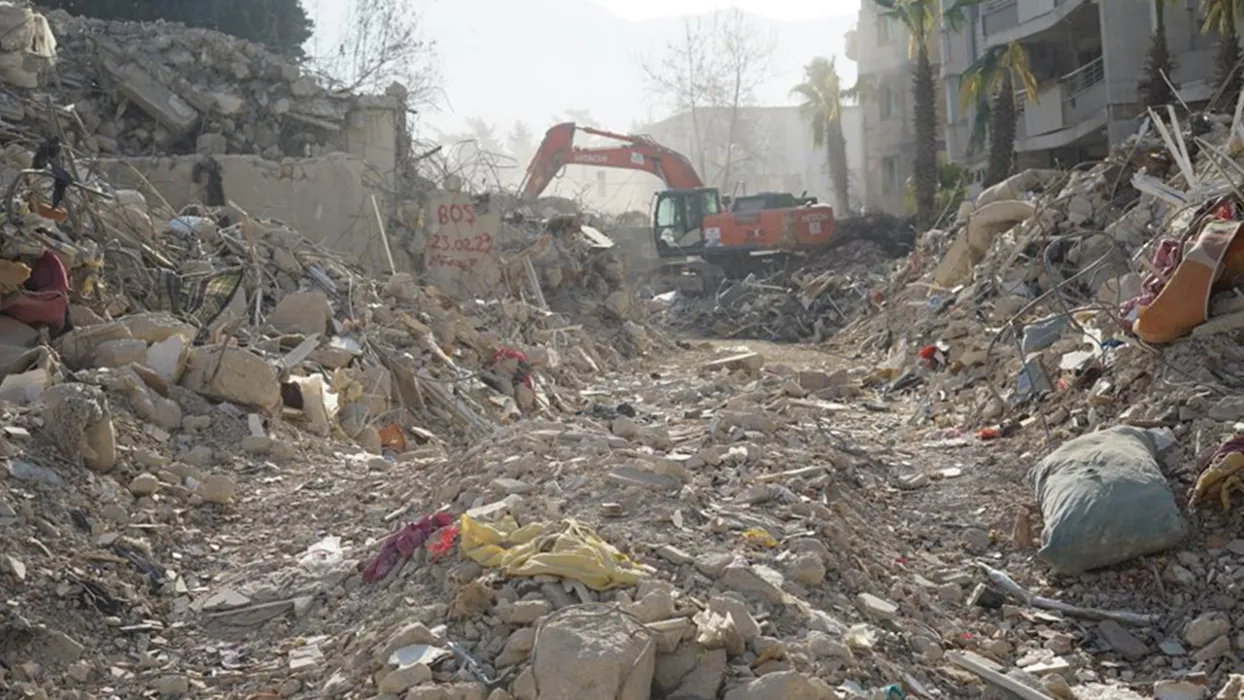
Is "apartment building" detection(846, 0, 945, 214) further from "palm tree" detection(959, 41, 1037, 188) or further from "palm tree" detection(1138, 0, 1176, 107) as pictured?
"palm tree" detection(1138, 0, 1176, 107)

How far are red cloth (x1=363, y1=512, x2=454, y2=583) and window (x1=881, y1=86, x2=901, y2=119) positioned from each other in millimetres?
38354

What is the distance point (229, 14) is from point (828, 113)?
26043mm

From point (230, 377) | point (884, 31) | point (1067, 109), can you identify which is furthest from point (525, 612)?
point (884, 31)

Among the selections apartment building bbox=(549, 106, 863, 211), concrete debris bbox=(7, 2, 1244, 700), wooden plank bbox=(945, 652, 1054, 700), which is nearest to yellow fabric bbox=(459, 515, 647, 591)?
concrete debris bbox=(7, 2, 1244, 700)

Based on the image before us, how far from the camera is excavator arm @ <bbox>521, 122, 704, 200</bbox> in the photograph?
24.1 m

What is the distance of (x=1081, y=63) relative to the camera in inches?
984

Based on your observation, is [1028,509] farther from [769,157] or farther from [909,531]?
[769,157]

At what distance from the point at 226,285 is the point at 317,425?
1.84 meters

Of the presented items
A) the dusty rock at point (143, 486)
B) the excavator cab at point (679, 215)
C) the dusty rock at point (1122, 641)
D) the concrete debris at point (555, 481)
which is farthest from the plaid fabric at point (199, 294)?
the excavator cab at point (679, 215)

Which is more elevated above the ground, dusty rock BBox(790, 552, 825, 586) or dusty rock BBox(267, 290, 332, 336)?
dusty rock BBox(267, 290, 332, 336)

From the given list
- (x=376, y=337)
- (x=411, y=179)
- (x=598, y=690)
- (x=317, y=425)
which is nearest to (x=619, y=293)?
(x=411, y=179)

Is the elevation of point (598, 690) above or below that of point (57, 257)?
below

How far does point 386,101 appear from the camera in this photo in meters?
17.8

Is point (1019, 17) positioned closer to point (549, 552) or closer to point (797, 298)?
point (797, 298)
